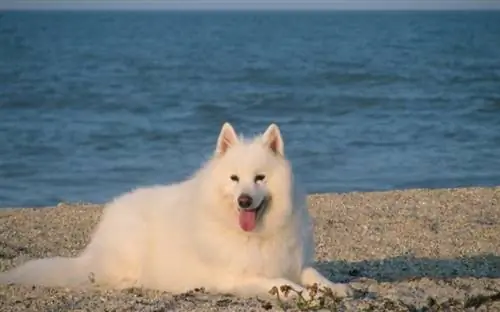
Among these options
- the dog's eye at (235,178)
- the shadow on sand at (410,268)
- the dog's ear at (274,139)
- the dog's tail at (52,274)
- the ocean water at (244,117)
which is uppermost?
the ocean water at (244,117)

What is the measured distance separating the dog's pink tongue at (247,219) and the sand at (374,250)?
0.43 metres

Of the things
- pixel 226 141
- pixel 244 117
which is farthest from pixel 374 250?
pixel 244 117

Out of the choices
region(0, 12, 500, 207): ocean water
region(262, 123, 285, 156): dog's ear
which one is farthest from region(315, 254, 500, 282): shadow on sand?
region(0, 12, 500, 207): ocean water

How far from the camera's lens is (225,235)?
5641 mm

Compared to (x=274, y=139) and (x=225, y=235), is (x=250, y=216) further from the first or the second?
(x=274, y=139)

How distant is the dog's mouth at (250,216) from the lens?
5.49 metres

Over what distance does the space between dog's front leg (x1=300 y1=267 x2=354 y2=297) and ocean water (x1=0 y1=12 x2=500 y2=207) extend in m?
6.83

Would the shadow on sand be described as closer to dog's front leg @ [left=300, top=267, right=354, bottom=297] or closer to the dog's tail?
dog's front leg @ [left=300, top=267, right=354, bottom=297]

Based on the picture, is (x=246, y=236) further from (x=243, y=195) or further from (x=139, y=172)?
(x=139, y=172)

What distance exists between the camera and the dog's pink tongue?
18.0 ft

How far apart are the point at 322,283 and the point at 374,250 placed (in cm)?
248

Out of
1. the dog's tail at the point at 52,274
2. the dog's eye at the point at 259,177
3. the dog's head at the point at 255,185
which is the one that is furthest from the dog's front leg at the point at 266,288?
the dog's tail at the point at 52,274

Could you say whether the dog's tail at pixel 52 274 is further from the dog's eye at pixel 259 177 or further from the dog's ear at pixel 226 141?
the dog's eye at pixel 259 177

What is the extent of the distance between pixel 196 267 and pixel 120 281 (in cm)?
70
